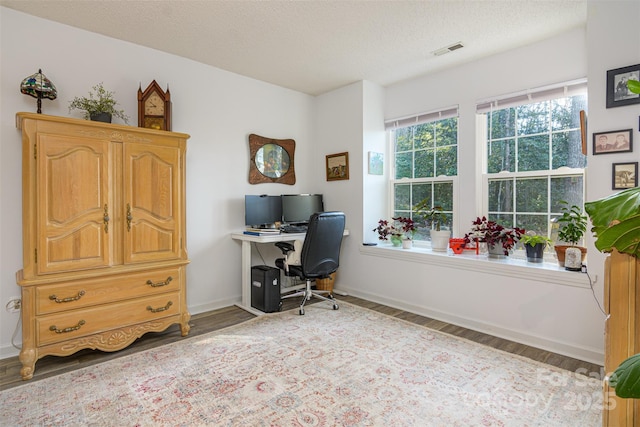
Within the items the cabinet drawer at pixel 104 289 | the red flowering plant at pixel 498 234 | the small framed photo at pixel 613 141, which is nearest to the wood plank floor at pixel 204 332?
the cabinet drawer at pixel 104 289

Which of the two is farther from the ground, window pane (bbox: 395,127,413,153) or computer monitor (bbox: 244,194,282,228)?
window pane (bbox: 395,127,413,153)

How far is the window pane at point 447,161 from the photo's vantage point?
143 inches

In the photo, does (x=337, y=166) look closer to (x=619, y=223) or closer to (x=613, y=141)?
(x=613, y=141)

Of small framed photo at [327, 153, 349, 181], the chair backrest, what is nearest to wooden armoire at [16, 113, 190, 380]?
the chair backrest

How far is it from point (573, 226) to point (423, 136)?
A: 183cm

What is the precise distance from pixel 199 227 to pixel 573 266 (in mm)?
3445

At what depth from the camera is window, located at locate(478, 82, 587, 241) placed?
2.87 m

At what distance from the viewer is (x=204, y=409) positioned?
186cm

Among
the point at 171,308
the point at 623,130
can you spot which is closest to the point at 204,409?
the point at 171,308

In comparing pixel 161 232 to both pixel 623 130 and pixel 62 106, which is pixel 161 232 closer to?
pixel 62 106

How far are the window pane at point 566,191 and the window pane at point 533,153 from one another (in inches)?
6.9

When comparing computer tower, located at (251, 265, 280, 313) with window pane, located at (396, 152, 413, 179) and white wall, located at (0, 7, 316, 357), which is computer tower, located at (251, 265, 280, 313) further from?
window pane, located at (396, 152, 413, 179)

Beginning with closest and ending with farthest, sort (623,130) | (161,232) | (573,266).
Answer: (623,130)
(573,266)
(161,232)

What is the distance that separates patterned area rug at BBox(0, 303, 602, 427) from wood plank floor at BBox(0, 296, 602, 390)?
0.12m
